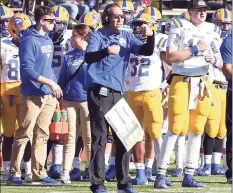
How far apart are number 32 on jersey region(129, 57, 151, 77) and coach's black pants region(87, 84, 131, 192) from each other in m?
1.85

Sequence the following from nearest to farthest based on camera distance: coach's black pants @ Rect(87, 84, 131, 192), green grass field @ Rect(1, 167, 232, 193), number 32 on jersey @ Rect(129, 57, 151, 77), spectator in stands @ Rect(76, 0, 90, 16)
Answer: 1. coach's black pants @ Rect(87, 84, 131, 192)
2. green grass field @ Rect(1, 167, 232, 193)
3. number 32 on jersey @ Rect(129, 57, 151, 77)
4. spectator in stands @ Rect(76, 0, 90, 16)

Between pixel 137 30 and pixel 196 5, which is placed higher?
pixel 196 5

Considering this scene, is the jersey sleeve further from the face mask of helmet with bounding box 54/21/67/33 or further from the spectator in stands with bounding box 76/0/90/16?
the spectator in stands with bounding box 76/0/90/16

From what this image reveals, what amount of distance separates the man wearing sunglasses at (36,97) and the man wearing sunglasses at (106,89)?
1.22m

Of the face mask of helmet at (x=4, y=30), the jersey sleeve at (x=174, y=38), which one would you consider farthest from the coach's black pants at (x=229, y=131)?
the face mask of helmet at (x=4, y=30)

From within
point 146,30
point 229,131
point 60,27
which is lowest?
point 229,131

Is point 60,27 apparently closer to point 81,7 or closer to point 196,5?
point 196,5

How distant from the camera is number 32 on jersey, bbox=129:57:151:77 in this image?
1253 cm

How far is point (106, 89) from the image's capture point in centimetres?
1060

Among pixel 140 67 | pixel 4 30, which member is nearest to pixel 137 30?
pixel 140 67

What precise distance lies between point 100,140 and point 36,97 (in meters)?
1.67

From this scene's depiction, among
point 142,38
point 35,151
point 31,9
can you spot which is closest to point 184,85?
point 142,38

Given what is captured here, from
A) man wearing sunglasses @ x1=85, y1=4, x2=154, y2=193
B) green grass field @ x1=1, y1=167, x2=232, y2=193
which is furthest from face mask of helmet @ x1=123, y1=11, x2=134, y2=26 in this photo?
man wearing sunglasses @ x1=85, y1=4, x2=154, y2=193

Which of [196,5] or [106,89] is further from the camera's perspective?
[196,5]
